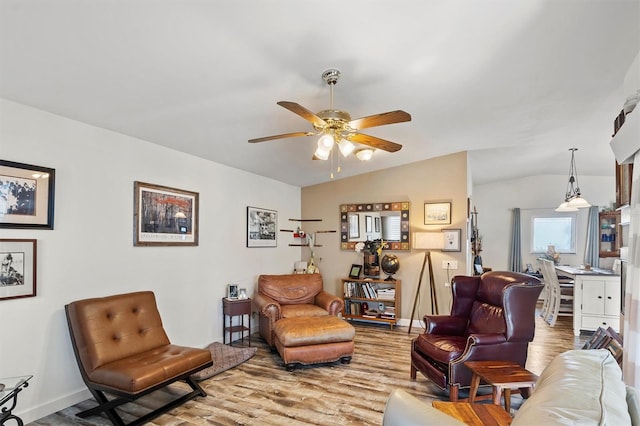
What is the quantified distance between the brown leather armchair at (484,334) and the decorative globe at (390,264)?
6.06 feet

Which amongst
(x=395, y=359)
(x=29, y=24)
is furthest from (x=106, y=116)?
(x=395, y=359)

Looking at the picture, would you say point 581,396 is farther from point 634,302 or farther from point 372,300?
point 372,300

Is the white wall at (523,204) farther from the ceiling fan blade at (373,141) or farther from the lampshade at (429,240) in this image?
the ceiling fan blade at (373,141)

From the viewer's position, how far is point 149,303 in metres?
3.15

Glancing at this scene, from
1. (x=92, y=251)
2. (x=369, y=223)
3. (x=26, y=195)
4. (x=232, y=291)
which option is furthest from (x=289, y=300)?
(x=26, y=195)

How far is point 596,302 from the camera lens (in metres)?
4.78

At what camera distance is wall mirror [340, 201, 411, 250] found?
536cm

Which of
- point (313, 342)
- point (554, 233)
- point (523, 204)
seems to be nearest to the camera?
point (313, 342)

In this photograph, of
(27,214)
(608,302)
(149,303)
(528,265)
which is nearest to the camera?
(27,214)

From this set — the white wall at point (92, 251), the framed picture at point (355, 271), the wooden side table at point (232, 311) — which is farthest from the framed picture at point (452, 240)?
the white wall at point (92, 251)

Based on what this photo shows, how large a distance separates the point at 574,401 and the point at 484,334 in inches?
85.4

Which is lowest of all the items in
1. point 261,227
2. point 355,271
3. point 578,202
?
point 355,271

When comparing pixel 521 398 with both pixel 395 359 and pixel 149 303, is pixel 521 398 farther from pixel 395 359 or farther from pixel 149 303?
pixel 149 303

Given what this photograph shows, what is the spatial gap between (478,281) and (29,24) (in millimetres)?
3987
